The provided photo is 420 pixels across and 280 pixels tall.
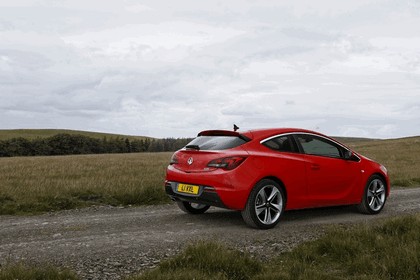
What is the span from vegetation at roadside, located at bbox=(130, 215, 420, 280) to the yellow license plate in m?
1.96

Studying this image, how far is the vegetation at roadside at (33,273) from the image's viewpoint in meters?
4.11

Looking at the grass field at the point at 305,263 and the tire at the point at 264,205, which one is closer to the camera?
the grass field at the point at 305,263

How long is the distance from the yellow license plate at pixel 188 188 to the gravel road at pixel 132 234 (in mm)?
611

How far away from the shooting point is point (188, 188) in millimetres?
7238

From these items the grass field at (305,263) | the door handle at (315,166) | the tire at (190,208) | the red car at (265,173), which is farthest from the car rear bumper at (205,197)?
the door handle at (315,166)

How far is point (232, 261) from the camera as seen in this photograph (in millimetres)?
4660

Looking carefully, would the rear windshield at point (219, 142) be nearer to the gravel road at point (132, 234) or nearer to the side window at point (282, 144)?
the side window at point (282, 144)

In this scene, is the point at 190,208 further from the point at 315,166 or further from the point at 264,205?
the point at 315,166

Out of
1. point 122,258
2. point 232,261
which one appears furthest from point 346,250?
point 122,258

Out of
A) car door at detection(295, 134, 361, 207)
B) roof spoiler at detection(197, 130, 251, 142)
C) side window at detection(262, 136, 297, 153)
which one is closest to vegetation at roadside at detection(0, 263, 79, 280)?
roof spoiler at detection(197, 130, 251, 142)

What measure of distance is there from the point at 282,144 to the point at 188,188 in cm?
190

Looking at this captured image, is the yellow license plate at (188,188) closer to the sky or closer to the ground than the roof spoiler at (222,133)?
closer to the ground

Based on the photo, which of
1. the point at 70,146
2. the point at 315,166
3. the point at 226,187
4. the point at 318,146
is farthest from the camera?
the point at 70,146

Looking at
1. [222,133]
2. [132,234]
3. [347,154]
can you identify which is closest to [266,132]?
[222,133]
